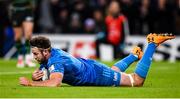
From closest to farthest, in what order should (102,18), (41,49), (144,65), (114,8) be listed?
(41,49) < (144,65) < (114,8) < (102,18)

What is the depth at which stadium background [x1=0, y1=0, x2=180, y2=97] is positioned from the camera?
26.6 m

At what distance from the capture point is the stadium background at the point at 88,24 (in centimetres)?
2664

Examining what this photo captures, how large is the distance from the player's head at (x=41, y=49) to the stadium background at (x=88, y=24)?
521 inches

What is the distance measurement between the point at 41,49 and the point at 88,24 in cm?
1452

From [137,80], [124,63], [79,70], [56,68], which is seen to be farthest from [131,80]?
[56,68]

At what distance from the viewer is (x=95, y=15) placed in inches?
1077

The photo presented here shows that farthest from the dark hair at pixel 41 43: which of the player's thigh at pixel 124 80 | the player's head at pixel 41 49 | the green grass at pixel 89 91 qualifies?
the player's thigh at pixel 124 80

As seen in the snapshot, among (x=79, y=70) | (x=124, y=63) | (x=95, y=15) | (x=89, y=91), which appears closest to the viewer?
(x=89, y=91)

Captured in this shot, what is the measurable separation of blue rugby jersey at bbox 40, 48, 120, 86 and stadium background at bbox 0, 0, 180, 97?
12.4 metres

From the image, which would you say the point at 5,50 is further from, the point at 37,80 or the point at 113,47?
the point at 37,80

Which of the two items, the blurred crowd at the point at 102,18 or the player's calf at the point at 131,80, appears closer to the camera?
the player's calf at the point at 131,80

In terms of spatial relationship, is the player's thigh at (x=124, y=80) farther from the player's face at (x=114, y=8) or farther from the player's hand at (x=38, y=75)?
the player's face at (x=114, y=8)

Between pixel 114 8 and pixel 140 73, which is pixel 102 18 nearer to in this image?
pixel 114 8

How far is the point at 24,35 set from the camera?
2150cm
